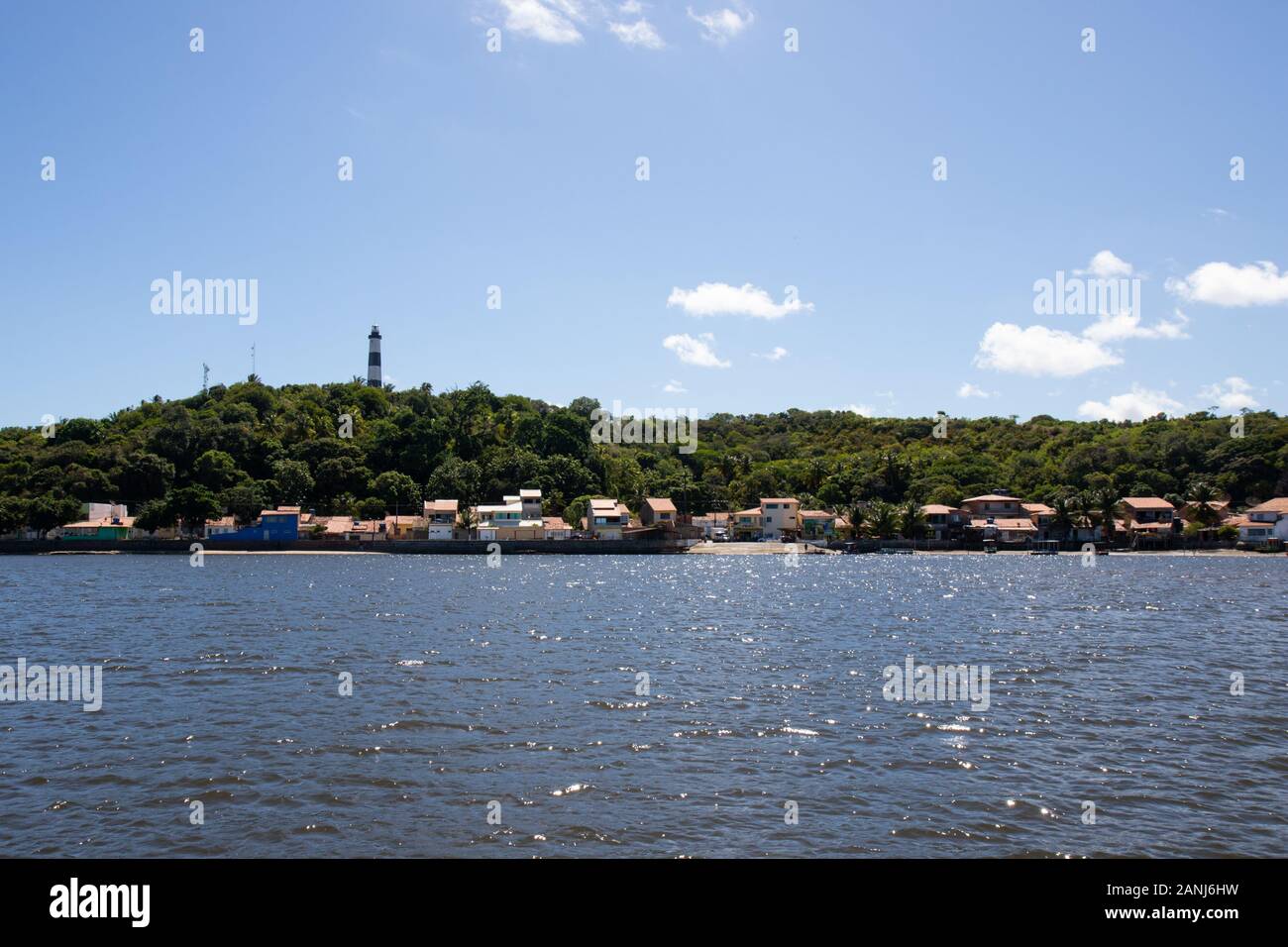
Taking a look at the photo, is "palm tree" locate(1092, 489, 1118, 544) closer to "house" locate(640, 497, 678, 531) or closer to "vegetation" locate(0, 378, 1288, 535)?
"vegetation" locate(0, 378, 1288, 535)

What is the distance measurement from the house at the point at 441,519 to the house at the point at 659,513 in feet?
81.0

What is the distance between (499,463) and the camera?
130500 mm

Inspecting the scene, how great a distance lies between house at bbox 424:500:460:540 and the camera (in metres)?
110

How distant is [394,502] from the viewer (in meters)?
119

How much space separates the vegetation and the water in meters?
86.9

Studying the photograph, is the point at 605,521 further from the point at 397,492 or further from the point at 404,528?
the point at 397,492

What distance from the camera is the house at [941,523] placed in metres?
117

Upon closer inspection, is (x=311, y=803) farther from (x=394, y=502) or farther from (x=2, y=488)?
(x=2, y=488)

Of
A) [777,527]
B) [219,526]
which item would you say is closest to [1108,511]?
[777,527]

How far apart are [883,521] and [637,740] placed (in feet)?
342

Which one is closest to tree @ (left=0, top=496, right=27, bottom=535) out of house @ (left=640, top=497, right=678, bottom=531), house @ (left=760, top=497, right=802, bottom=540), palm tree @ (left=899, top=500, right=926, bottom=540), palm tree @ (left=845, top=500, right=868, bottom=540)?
house @ (left=640, top=497, right=678, bottom=531)
